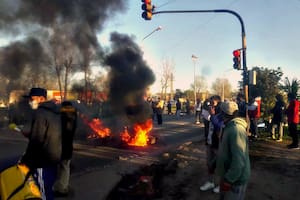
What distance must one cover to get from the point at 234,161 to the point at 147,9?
9.38 m

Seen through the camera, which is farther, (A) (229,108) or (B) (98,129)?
(B) (98,129)

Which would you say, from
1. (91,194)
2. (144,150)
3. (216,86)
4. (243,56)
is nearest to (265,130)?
(243,56)

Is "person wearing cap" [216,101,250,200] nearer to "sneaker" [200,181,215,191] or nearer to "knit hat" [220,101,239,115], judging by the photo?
"knit hat" [220,101,239,115]

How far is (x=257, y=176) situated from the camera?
6434 millimetres

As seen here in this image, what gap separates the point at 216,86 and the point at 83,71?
58424 millimetres

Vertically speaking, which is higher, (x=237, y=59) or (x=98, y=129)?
(x=237, y=59)

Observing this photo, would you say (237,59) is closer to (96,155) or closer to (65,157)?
(96,155)

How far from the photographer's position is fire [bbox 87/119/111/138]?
1106 centimetres

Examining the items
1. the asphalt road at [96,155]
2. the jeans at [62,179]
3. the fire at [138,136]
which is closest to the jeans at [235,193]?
the asphalt road at [96,155]

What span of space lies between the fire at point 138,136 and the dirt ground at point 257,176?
1.70 m

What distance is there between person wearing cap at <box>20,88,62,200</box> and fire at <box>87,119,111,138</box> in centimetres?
677

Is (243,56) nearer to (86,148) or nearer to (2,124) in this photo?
(86,148)

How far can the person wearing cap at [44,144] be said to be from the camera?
3.87 m

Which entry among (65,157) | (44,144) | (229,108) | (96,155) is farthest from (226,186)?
(96,155)
